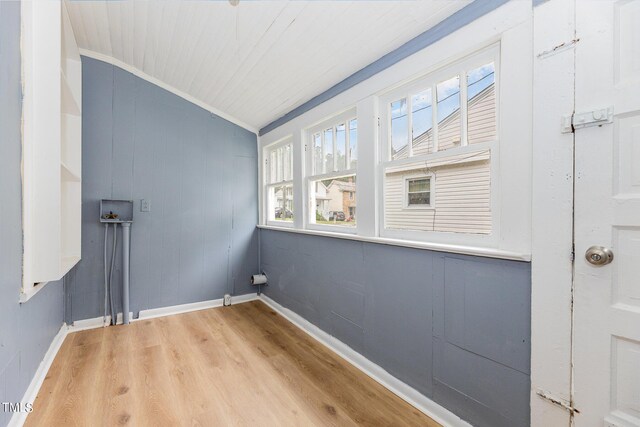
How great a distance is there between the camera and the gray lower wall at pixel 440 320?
1385 mm

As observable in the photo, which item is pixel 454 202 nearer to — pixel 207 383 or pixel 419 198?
pixel 419 198

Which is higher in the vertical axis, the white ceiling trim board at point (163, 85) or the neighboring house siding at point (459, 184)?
the white ceiling trim board at point (163, 85)

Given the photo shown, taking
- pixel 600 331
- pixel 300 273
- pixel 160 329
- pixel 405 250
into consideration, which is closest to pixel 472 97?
pixel 405 250

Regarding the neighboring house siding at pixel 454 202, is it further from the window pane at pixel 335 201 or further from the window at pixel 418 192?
the window pane at pixel 335 201

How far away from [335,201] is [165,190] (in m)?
2.04

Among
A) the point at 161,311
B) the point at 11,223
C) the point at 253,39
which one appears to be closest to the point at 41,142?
the point at 11,223

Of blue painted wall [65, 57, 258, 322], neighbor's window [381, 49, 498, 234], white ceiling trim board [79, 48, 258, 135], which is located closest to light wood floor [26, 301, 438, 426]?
blue painted wall [65, 57, 258, 322]

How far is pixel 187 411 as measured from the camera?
179 cm

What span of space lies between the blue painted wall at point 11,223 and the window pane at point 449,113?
226 centimetres

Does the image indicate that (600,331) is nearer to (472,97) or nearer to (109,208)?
(472,97)

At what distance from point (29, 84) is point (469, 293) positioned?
2.71 meters

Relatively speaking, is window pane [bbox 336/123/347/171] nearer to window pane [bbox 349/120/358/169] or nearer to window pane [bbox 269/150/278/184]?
window pane [bbox 349/120/358/169]

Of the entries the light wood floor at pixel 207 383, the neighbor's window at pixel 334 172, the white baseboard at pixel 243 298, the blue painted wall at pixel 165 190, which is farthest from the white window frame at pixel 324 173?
the white baseboard at pixel 243 298

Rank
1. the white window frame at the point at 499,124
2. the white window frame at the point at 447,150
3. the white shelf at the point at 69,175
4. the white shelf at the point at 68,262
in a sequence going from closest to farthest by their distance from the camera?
1. the white window frame at the point at 499,124
2. the white window frame at the point at 447,150
3. the white shelf at the point at 68,262
4. the white shelf at the point at 69,175
